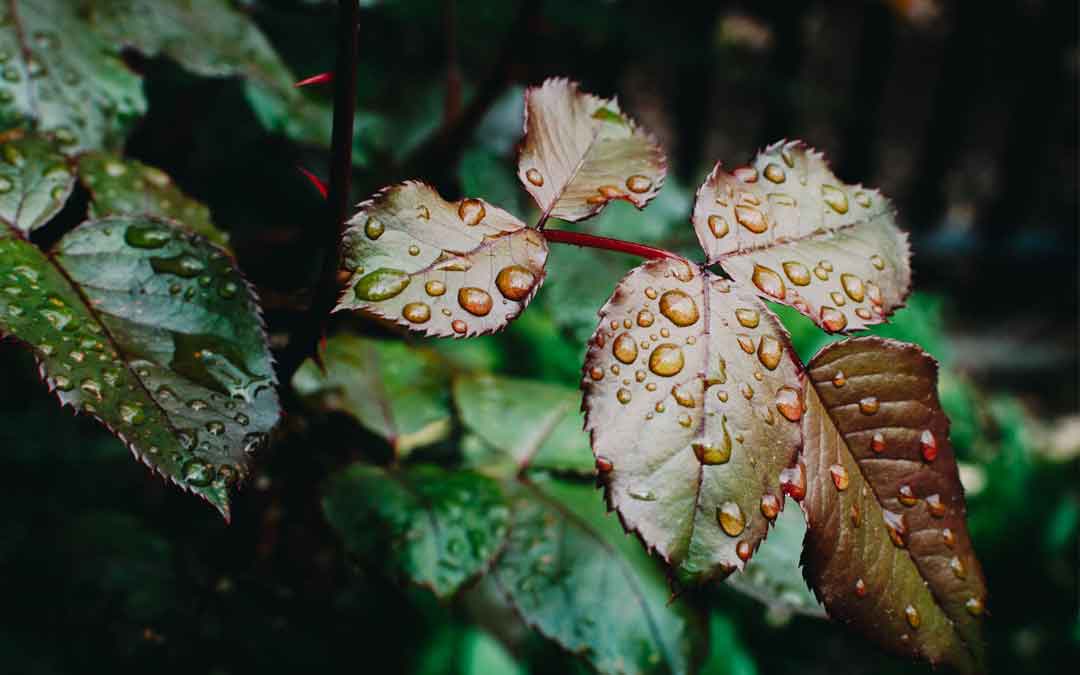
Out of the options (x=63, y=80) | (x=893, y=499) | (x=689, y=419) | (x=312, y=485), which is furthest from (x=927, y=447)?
(x=63, y=80)

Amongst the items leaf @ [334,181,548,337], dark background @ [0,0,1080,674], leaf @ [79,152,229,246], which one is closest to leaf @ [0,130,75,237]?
leaf @ [79,152,229,246]

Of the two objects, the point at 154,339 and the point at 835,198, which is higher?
the point at 835,198

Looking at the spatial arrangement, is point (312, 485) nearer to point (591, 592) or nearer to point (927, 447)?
point (591, 592)

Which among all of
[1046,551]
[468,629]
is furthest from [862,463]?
[1046,551]

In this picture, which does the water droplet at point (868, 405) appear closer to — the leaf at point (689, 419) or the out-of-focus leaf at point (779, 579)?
the leaf at point (689, 419)

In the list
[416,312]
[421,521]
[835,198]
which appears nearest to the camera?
[416,312]

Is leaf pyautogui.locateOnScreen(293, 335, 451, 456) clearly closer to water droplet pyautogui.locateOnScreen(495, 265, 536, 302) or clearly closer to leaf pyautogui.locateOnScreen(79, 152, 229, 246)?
leaf pyautogui.locateOnScreen(79, 152, 229, 246)
